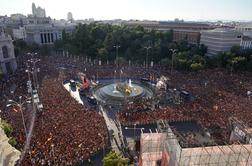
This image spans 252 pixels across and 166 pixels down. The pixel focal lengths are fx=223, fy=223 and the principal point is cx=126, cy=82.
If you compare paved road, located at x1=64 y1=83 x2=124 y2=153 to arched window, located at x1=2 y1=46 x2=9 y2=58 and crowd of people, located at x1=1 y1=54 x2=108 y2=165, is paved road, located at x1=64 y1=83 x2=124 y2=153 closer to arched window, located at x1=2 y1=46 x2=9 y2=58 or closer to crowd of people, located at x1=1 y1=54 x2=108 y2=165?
crowd of people, located at x1=1 y1=54 x2=108 y2=165

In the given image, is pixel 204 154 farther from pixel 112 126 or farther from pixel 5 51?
pixel 5 51

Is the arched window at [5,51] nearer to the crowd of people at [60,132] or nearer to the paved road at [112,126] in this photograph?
the crowd of people at [60,132]

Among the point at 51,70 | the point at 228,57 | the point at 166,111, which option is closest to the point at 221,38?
the point at 228,57

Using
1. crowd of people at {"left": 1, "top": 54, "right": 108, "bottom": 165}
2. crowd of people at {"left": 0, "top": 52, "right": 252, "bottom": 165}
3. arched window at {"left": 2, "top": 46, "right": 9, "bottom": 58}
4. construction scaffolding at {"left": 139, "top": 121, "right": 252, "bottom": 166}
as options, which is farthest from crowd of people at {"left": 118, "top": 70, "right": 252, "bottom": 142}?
arched window at {"left": 2, "top": 46, "right": 9, "bottom": 58}

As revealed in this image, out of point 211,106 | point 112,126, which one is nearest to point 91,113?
point 112,126

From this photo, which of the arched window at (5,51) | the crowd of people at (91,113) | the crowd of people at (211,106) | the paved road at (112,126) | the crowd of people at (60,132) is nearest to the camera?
the crowd of people at (60,132)

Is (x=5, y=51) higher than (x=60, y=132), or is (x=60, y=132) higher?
(x=5, y=51)

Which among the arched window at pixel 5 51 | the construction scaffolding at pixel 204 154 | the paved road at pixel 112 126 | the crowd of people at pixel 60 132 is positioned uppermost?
the arched window at pixel 5 51

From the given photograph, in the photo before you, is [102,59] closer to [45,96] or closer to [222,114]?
[45,96]

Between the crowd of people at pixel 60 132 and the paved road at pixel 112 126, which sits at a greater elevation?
the crowd of people at pixel 60 132

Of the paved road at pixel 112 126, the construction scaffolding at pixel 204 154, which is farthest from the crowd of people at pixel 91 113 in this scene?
the construction scaffolding at pixel 204 154

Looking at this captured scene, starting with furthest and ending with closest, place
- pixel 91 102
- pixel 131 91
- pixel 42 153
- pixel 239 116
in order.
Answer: pixel 131 91, pixel 91 102, pixel 239 116, pixel 42 153
